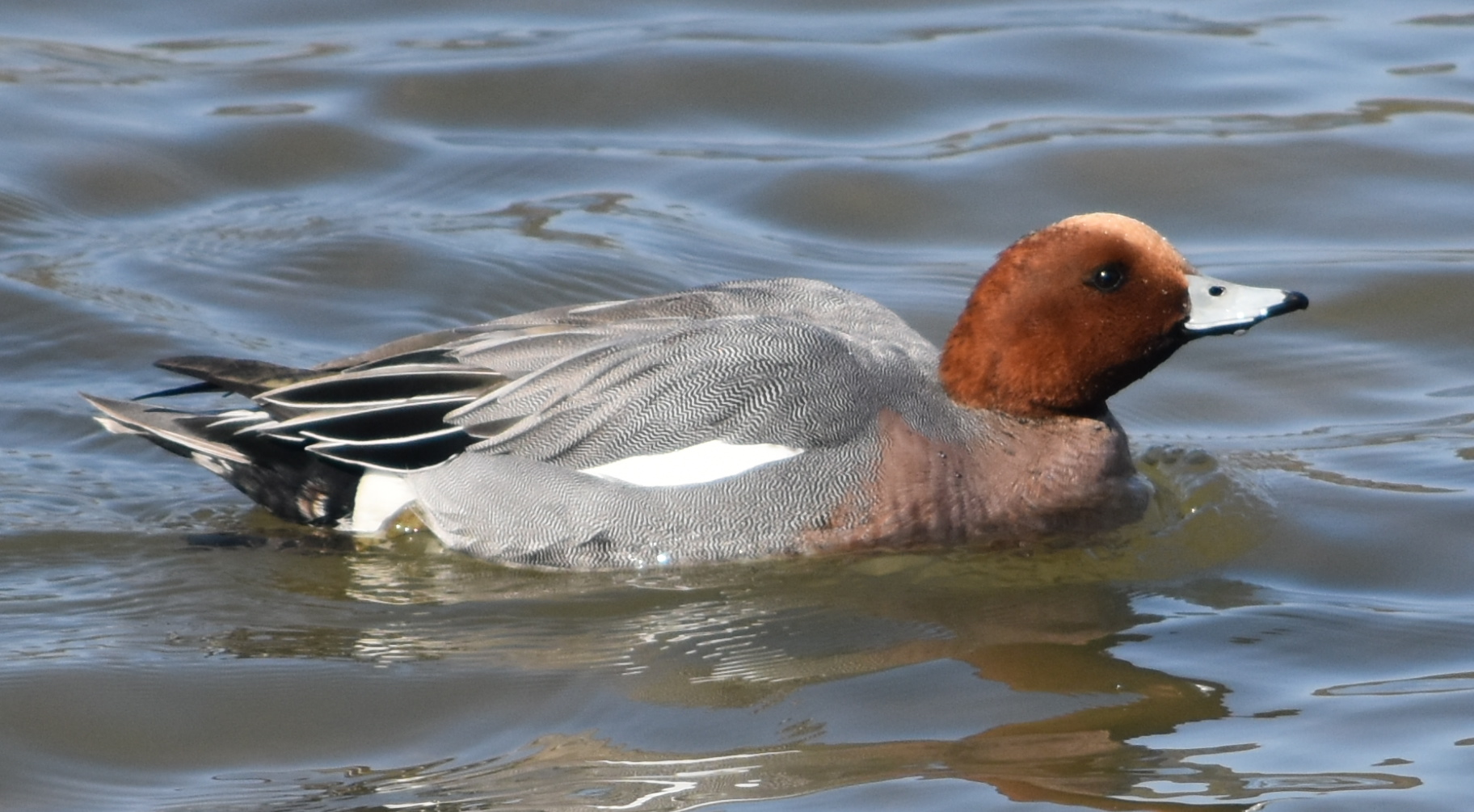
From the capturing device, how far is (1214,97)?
9.71 meters

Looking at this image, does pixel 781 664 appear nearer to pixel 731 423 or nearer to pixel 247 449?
pixel 731 423

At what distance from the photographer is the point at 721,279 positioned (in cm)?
796

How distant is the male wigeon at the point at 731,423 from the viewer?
545 cm

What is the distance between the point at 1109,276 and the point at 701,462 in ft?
4.35

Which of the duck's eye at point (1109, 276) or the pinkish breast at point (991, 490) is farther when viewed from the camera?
the duck's eye at point (1109, 276)

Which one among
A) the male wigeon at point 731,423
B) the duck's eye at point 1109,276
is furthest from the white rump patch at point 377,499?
the duck's eye at point 1109,276

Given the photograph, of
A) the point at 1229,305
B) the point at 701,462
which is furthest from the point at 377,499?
the point at 1229,305

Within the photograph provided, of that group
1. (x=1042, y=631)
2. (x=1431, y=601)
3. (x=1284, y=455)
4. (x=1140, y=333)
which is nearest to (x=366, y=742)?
(x=1042, y=631)

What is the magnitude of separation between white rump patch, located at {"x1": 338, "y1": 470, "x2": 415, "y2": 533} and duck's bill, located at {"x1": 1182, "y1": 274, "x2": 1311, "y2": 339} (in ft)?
7.82

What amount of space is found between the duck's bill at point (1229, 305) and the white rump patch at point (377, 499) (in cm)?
238

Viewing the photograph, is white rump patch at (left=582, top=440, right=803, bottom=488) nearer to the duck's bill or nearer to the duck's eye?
the duck's eye

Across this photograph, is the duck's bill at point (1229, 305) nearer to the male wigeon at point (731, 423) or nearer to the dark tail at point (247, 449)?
the male wigeon at point (731, 423)

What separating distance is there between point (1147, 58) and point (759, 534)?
570 centimetres

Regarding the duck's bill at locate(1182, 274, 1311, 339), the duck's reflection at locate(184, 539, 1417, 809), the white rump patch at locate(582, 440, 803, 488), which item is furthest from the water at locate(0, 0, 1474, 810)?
the duck's bill at locate(1182, 274, 1311, 339)
